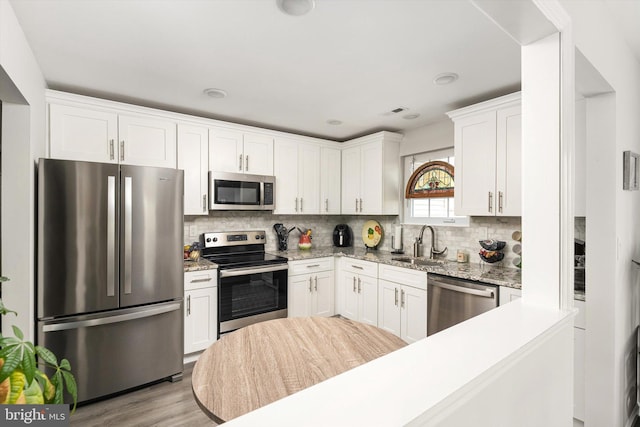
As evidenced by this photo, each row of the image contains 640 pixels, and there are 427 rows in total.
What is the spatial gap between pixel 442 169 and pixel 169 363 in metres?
3.26

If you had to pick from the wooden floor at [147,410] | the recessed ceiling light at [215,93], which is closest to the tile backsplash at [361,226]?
the recessed ceiling light at [215,93]

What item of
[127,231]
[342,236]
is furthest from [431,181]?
[127,231]

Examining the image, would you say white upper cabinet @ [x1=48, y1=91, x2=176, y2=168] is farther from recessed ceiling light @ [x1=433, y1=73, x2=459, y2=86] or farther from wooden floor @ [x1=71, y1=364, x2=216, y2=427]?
recessed ceiling light @ [x1=433, y1=73, x2=459, y2=86]

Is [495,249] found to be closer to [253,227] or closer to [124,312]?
[253,227]

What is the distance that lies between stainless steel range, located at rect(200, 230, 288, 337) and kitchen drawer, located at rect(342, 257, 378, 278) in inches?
30.5

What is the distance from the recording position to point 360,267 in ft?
11.8

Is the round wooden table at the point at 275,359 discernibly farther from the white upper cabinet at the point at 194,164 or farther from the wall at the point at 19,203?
the white upper cabinet at the point at 194,164

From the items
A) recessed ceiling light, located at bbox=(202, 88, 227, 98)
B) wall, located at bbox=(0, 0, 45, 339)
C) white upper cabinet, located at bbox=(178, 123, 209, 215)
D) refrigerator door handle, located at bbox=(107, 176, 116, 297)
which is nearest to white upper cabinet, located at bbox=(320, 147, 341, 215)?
white upper cabinet, located at bbox=(178, 123, 209, 215)

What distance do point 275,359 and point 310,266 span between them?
2330 millimetres

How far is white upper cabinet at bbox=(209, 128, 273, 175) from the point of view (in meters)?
3.33

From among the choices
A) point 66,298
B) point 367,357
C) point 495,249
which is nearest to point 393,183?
point 495,249

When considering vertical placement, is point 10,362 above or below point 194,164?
below

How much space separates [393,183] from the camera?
392 cm

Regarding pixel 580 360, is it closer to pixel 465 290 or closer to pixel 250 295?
pixel 465 290
